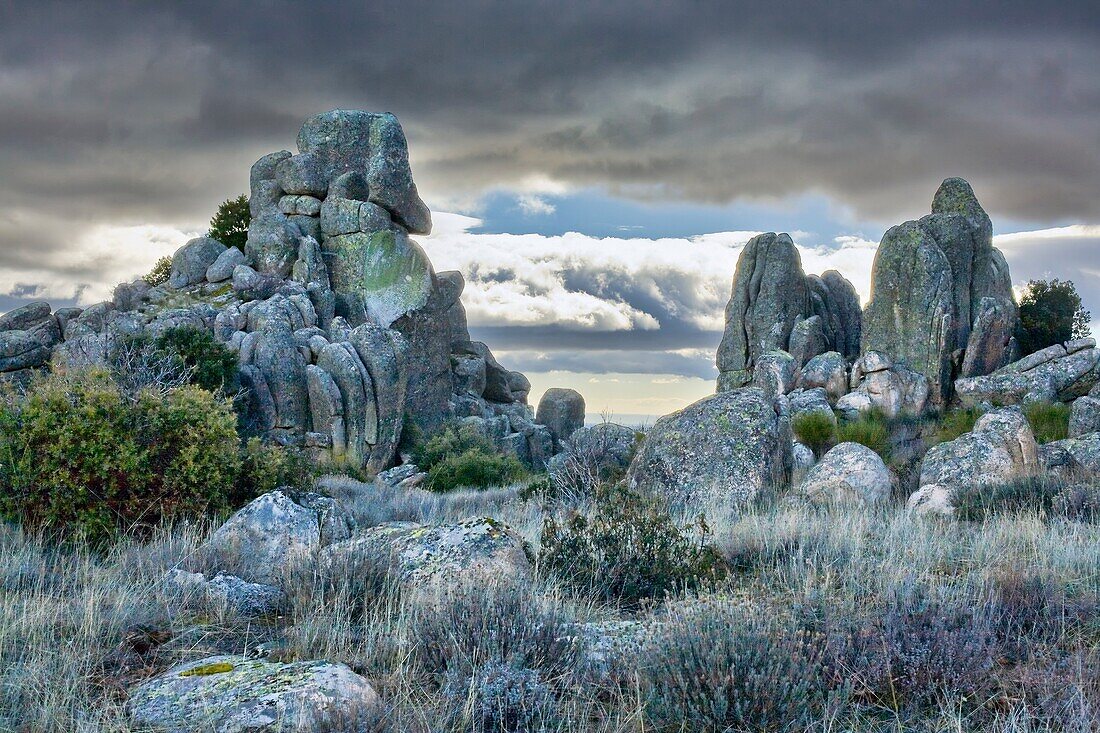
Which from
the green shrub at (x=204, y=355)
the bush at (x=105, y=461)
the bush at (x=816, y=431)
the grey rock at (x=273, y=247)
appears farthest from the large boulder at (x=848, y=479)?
the grey rock at (x=273, y=247)

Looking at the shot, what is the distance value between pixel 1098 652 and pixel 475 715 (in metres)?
4.30

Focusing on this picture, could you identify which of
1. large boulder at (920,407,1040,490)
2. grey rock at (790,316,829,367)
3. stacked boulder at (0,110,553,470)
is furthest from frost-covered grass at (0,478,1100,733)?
grey rock at (790,316,829,367)

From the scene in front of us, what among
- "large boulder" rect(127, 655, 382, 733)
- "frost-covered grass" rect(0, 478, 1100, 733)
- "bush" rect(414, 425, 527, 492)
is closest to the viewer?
"large boulder" rect(127, 655, 382, 733)

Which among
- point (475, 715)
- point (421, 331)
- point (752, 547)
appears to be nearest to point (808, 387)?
point (421, 331)

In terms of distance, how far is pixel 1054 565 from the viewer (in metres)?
8.26

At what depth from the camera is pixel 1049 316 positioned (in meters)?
41.2

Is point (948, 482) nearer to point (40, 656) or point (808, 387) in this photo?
point (40, 656)

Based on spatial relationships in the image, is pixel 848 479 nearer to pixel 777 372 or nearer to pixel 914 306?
pixel 777 372

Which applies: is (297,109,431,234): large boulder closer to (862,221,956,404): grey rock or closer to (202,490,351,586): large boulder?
(862,221,956,404): grey rock

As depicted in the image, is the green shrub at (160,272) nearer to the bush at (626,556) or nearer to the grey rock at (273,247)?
the grey rock at (273,247)

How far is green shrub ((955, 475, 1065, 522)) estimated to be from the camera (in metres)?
13.0

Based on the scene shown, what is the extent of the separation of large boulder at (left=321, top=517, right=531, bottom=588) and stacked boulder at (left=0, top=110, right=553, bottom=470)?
81.2ft

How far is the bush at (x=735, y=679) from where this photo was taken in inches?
192

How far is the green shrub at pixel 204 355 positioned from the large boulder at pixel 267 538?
20.2 meters
